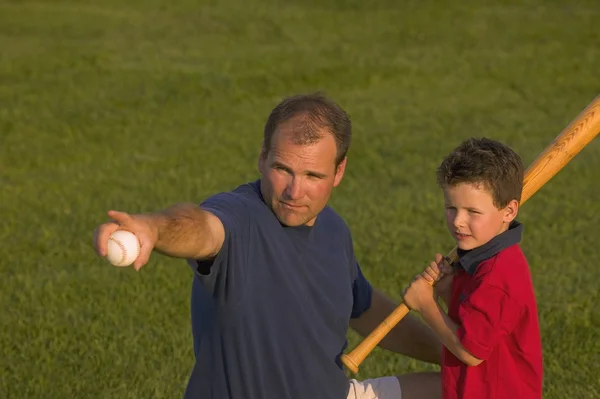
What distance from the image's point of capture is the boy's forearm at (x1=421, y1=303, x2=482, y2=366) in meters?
4.31

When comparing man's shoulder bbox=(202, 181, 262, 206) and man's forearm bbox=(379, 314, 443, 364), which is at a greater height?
man's shoulder bbox=(202, 181, 262, 206)

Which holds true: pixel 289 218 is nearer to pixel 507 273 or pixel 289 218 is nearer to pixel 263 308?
pixel 263 308

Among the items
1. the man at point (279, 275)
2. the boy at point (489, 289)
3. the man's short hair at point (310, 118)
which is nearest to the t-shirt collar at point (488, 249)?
the boy at point (489, 289)

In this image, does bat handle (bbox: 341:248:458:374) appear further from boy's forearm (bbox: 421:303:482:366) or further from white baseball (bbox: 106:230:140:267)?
white baseball (bbox: 106:230:140:267)

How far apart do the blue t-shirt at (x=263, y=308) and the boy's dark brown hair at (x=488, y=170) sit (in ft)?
1.86

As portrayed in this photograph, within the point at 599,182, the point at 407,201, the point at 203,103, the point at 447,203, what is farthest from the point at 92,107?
the point at 447,203

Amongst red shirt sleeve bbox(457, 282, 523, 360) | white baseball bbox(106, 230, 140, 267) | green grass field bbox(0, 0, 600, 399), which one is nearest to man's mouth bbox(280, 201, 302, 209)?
red shirt sleeve bbox(457, 282, 523, 360)

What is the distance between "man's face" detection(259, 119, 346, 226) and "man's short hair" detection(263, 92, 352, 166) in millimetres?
27

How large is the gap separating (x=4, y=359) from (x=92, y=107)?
7763 mm

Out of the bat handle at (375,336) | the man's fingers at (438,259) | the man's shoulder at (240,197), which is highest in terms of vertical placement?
the man's shoulder at (240,197)

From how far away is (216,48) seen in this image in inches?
703

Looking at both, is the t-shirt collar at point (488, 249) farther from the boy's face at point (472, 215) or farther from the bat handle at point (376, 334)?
the bat handle at point (376, 334)

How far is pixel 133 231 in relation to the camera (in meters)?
3.23

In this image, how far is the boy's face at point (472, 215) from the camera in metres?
4.36
